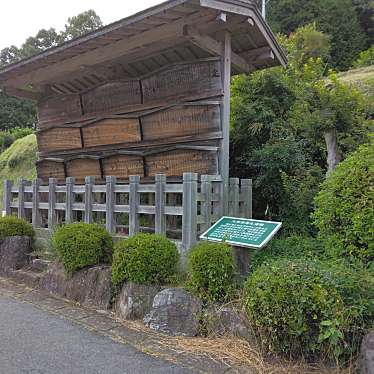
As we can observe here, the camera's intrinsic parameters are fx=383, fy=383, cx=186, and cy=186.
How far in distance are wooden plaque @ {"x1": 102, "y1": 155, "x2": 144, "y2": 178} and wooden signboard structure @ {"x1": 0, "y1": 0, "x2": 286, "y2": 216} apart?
2 cm

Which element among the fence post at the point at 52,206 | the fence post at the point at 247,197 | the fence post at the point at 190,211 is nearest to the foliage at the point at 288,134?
the fence post at the point at 247,197

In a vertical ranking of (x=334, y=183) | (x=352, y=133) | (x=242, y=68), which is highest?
(x=242, y=68)

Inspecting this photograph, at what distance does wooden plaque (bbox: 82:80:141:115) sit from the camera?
259 inches

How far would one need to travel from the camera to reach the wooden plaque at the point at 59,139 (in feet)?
24.4

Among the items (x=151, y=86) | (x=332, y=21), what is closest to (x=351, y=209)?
(x=151, y=86)

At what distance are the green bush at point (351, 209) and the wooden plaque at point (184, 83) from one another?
2352 millimetres

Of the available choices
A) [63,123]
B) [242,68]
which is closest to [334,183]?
[242,68]

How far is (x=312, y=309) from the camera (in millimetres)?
2857

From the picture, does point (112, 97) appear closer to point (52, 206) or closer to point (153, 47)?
point (153, 47)

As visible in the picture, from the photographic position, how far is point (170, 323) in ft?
12.6

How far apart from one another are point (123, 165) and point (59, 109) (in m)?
2.32

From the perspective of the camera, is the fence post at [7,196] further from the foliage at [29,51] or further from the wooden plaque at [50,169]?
the foliage at [29,51]

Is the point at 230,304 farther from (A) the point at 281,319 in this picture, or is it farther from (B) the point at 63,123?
(B) the point at 63,123

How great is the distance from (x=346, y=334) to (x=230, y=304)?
1.13 m
